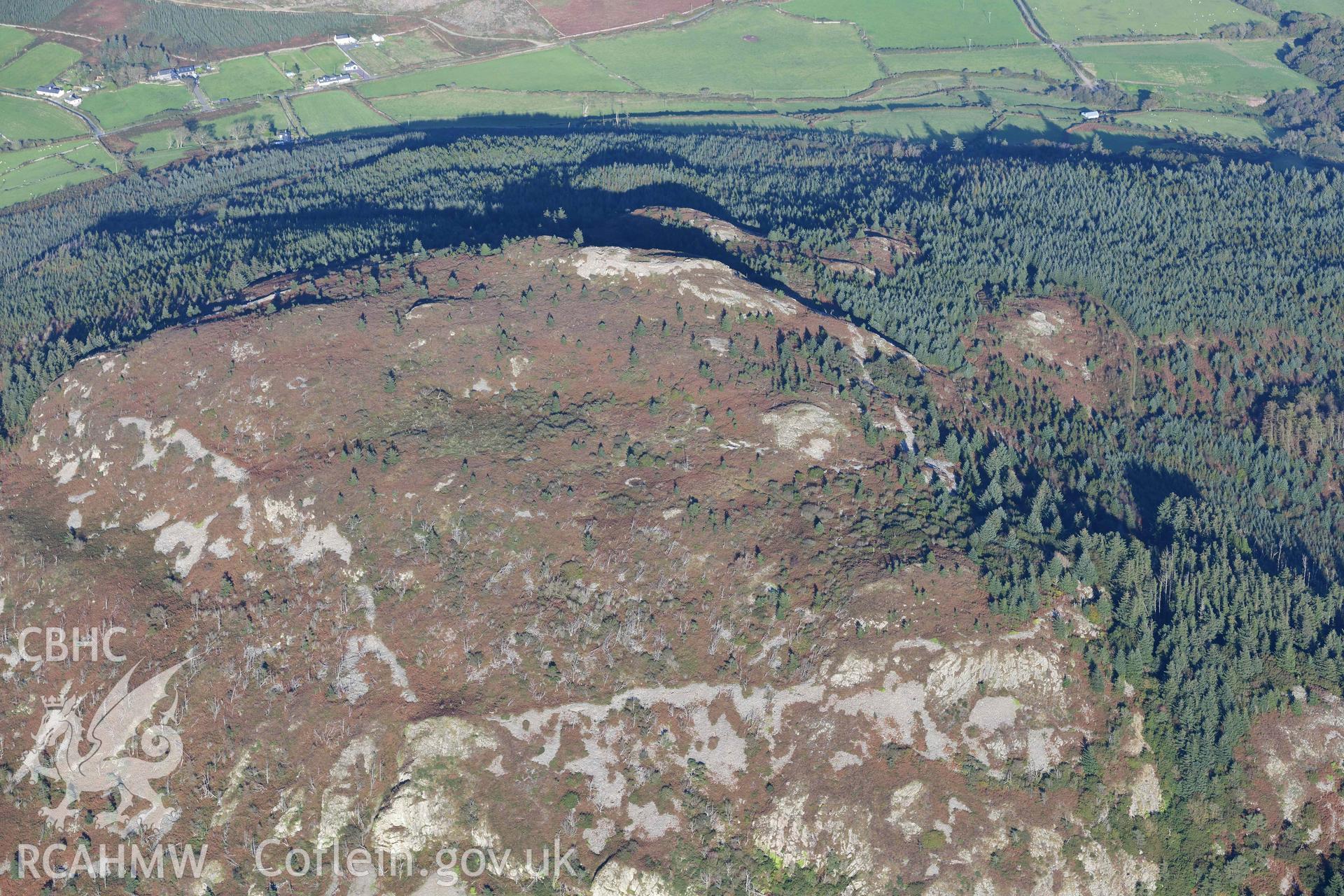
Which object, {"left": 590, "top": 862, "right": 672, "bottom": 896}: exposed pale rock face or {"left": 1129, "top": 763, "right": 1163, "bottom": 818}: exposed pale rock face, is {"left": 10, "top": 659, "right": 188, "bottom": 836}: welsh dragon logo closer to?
{"left": 590, "top": 862, "right": 672, "bottom": 896}: exposed pale rock face

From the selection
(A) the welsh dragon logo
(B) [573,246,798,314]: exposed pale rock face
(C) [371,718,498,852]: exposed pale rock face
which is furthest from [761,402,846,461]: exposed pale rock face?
(A) the welsh dragon logo

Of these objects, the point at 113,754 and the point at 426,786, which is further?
the point at 113,754

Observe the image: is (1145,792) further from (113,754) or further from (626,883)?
(113,754)

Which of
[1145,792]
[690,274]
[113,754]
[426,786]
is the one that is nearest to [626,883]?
[426,786]

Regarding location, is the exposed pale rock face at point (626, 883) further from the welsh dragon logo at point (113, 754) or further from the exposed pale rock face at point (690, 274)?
the exposed pale rock face at point (690, 274)

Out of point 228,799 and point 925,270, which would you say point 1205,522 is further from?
point 228,799

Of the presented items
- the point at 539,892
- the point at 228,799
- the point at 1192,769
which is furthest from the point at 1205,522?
the point at 228,799

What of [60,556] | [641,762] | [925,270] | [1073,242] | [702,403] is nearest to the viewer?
[641,762]

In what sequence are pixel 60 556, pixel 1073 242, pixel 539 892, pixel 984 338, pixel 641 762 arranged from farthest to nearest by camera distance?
pixel 1073 242 → pixel 984 338 → pixel 60 556 → pixel 641 762 → pixel 539 892

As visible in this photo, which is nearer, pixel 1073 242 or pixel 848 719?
pixel 848 719
